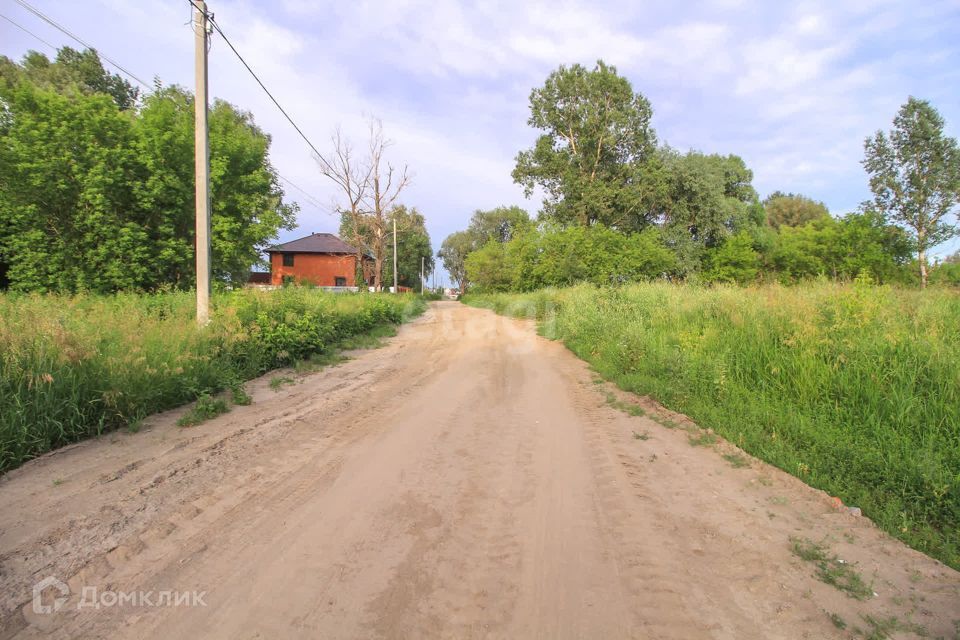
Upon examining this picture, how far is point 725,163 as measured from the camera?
41.3 m

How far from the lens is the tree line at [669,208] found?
96.4 feet

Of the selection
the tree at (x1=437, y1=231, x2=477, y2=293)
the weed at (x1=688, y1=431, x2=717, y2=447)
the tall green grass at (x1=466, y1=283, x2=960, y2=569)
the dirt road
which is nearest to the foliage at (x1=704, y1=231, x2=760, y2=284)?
the tall green grass at (x1=466, y1=283, x2=960, y2=569)

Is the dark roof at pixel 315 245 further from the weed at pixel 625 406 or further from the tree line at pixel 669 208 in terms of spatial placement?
the weed at pixel 625 406

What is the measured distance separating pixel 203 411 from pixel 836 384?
7561 millimetres

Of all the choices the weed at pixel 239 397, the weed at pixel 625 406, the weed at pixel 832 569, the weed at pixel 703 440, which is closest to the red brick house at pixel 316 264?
the weed at pixel 239 397

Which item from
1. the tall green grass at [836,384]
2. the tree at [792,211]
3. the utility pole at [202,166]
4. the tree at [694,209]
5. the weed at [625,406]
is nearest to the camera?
the tall green grass at [836,384]

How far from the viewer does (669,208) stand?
3778 centimetres

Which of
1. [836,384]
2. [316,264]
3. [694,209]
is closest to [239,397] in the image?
[836,384]

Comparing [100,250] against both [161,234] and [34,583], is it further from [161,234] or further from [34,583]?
[34,583]

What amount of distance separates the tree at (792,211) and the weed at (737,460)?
59.3 m

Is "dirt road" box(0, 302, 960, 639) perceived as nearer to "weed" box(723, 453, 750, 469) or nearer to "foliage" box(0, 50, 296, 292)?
"weed" box(723, 453, 750, 469)

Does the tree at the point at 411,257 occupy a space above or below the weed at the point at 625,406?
above

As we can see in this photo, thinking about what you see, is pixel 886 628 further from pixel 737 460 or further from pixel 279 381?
pixel 279 381

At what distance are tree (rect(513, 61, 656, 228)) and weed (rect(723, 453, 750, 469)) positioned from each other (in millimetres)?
33513
